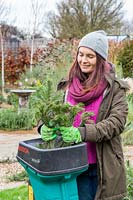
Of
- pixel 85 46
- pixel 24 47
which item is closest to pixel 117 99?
pixel 85 46

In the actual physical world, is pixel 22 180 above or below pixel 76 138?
below

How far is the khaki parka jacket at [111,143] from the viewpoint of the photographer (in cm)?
206

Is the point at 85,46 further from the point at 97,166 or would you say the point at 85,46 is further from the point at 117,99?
the point at 97,166

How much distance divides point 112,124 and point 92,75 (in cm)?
31

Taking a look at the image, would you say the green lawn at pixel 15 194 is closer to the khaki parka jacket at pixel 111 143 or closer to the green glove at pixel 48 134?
the khaki parka jacket at pixel 111 143

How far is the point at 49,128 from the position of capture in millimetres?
1889

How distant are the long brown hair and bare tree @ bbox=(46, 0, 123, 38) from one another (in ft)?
59.4

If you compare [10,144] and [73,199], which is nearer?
[73,199]

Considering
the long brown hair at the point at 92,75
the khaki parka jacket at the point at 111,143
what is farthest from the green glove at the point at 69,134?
the long brown hair at the point at 92,75

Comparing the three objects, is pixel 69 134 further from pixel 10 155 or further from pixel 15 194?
pixel 10 155

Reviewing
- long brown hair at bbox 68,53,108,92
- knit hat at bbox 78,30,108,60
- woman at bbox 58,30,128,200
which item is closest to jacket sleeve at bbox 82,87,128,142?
woman at bbox 58,30,128,200

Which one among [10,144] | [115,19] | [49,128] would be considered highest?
[115,19]

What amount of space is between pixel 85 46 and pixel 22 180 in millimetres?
2567

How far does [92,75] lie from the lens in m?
2.19
